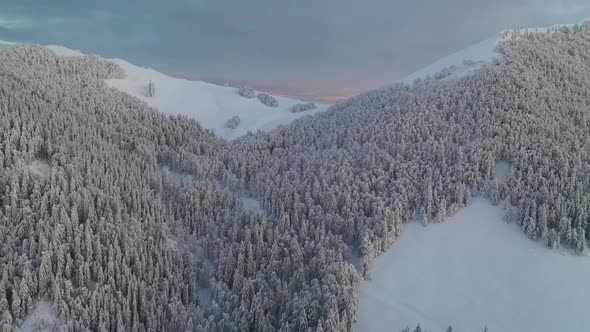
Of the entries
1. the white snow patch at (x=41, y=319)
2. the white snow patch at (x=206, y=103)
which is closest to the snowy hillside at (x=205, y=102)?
the white snow patch at (x=206, y=103)

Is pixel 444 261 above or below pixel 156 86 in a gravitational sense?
below

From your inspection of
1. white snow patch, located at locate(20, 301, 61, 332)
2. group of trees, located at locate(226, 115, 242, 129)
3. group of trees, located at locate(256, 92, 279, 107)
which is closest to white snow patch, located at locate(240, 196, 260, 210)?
white snow patch, located at locate(20, 301, 61, 332)

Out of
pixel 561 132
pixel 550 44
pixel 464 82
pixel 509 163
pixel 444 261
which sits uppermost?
pixel 550 44

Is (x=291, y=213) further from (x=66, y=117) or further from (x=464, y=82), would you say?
(x=464, y=82)

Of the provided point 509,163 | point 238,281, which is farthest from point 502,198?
point 238,281

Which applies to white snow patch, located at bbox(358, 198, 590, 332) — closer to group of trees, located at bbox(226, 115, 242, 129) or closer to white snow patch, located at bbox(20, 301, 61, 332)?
white snow patch, located at bbox(20, 301, 61, 332)

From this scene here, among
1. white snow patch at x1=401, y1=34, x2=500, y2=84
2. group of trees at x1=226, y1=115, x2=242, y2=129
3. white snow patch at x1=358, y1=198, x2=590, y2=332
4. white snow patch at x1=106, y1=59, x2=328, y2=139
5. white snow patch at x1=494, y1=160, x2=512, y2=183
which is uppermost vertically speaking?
white snow patch at x1=401, y1=34, x2=500, y2=84

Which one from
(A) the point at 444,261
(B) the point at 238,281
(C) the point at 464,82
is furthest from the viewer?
(C) the point at 464,82

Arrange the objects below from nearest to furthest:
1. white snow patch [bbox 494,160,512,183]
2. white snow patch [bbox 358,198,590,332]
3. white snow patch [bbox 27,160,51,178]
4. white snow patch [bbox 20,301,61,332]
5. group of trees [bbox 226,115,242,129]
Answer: white snow patch [bbox 20,301,61,332] → white snow patch [bbox 358,198,590,332] → white snow patch [bbox 27,160,51,178] → white snow patch [bbox 494,160,512,183] → group of trees [bbox 226,115,242,129]
